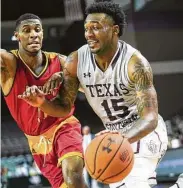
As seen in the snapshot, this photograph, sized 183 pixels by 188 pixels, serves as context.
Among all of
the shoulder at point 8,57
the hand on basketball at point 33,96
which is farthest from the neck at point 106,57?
the shoulder at point 8,57

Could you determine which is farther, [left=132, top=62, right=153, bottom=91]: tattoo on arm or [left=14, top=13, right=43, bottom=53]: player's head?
[left=14, top=13, right=43, bottom=53]: player's head

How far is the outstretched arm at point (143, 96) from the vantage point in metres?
3.21

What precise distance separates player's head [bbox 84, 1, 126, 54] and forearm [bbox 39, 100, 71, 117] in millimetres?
465

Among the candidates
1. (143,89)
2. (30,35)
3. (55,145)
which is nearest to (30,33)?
(30,35)

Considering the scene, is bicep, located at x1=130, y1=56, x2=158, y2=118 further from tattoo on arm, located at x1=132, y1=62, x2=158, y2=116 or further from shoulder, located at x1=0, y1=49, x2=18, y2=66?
shoulder, located at x1=0, y1=49, x2=18, y2=66

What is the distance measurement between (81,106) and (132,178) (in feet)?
22.5

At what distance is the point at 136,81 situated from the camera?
11.3ft

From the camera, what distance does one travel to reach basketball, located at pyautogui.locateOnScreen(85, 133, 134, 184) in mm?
3033

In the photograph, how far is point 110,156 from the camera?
3035 millimetres

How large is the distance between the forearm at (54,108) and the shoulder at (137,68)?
21.3 inches

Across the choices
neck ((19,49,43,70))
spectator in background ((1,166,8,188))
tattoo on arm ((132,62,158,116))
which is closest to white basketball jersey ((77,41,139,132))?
tattoo on arm ((132,62,158,116))

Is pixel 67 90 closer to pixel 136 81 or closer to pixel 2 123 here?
pixel 136 81

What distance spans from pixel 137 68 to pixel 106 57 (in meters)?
0.26

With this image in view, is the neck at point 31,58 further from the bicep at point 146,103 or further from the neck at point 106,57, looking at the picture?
the bicep at point 146,103
